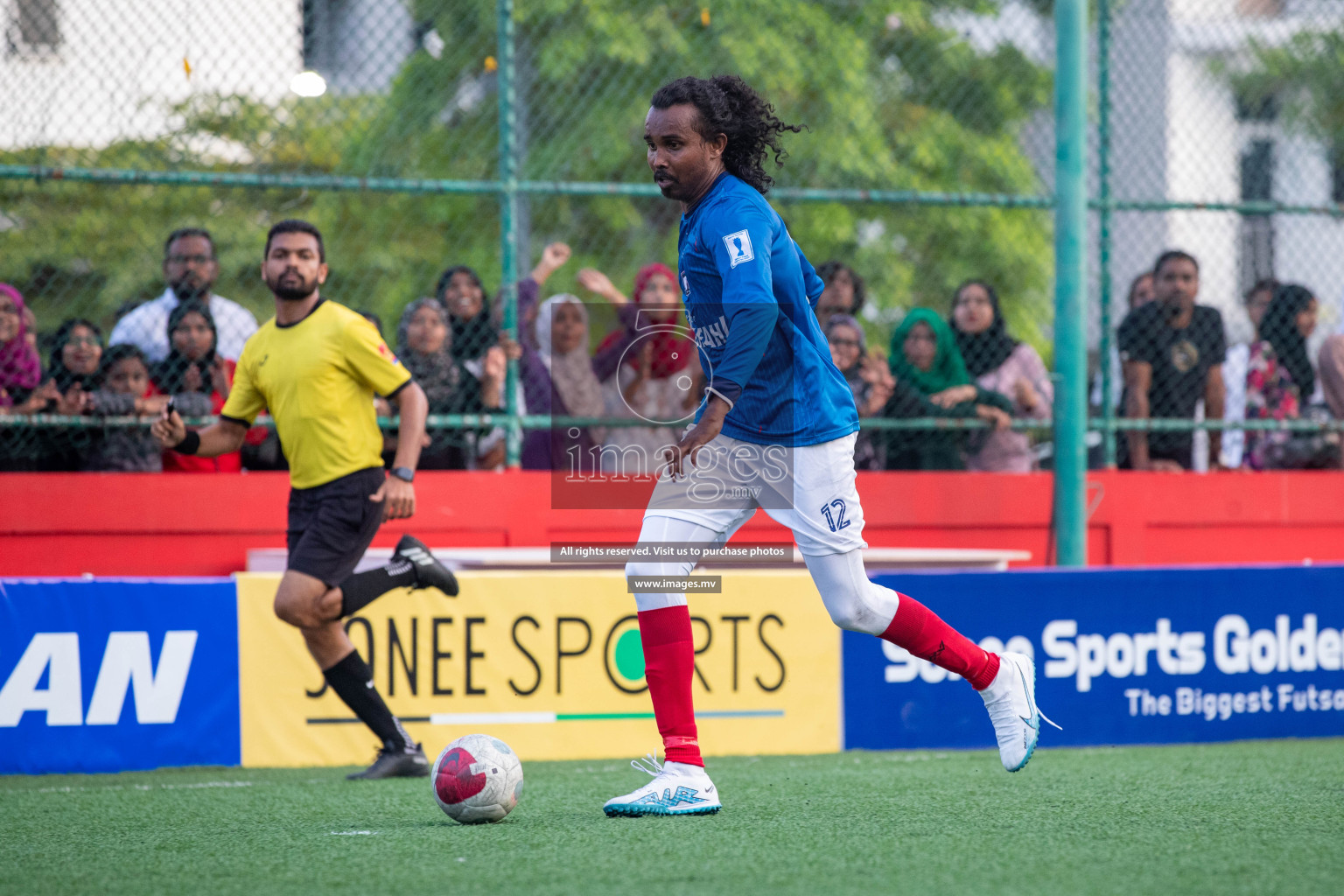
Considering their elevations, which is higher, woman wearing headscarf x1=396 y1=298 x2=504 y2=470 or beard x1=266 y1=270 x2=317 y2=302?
beard x1=266 y1=270 x2=317 y2=302

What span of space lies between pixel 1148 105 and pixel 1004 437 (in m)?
4.73

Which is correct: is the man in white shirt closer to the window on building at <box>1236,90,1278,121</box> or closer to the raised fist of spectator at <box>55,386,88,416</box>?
the raised fist of spectator at <box>55,386,88,416</box>

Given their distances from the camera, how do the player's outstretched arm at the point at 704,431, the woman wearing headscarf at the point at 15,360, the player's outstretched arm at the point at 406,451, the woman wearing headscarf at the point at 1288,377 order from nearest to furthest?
the player's outstretched arm at the point at 704,431
the player's outstretched arm at the point at 406,451
the woman wearing headscarf at the point at 15,360
the woman wearing headscarf at the point at 1288,377

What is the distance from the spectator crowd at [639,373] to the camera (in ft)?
24.3

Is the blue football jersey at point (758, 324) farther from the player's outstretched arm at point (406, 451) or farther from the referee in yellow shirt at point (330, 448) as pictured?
the referee in yellow shirt at point (330, 448)

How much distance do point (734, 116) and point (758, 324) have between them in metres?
0.77

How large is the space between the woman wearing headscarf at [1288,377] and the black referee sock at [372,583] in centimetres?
522

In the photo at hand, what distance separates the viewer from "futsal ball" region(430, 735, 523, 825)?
4.64 metres

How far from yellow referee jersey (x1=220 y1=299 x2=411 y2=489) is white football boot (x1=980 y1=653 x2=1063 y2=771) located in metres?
2.73

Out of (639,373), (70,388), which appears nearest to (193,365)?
(70,388)

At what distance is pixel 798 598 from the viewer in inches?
294

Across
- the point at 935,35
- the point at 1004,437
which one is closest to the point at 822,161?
the point at 935,35

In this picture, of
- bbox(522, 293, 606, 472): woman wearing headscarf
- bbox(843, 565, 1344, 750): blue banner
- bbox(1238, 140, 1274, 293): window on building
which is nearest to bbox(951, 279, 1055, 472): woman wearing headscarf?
bbox(843, 565, 1344, 750): blue banner

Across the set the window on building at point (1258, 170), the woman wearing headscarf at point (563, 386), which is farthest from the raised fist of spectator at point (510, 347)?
the window on building at point (1258, 170)
